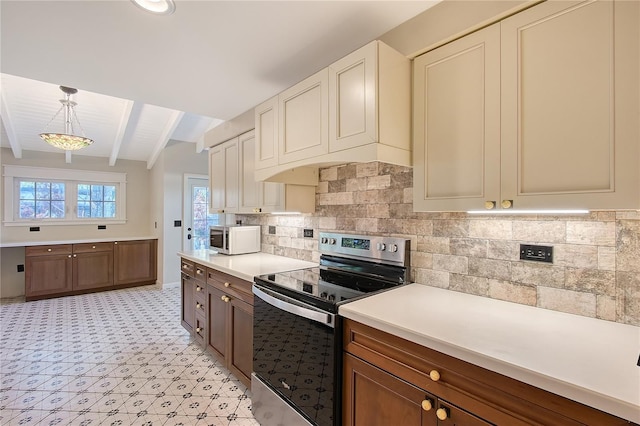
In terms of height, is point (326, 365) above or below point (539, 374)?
below

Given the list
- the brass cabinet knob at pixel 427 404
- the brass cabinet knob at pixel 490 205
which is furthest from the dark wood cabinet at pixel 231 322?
the brass cabinet knob at pixel 490 205

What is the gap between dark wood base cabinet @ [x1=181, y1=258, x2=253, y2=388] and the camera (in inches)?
86.7

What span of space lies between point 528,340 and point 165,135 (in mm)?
5404

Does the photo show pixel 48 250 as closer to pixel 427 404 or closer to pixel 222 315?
pixel 222 315

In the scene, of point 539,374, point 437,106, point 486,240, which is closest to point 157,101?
point 437,106

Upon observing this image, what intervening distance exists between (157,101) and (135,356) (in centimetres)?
241

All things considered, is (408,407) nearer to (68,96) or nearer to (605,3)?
(605,3)

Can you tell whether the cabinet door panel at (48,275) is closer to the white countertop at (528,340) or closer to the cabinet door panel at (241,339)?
the cabinet door panel at (241,339)

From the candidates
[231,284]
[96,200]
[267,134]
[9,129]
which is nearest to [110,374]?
[231,284]

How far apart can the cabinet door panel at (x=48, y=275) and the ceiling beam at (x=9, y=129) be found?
1.67 meters

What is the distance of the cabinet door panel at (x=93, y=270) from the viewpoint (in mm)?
4930

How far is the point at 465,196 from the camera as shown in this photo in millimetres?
1386

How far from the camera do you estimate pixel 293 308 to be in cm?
168

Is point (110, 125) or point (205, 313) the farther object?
point (110, 125)
